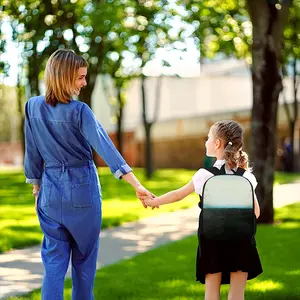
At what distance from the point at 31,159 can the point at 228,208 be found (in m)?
1.29

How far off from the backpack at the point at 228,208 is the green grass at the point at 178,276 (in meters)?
1.84

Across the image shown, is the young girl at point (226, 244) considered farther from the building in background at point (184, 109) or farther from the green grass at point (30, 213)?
the building in background at point (184, 109)

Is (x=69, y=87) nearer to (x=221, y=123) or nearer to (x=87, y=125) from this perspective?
(x=87, y=125)

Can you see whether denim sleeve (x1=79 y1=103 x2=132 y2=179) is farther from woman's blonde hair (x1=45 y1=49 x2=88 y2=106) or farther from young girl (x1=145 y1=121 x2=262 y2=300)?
young girl (x1=145 y1=121 x2=262 y2=300)

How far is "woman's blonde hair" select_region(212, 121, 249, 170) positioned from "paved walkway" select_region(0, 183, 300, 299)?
9.00 ft

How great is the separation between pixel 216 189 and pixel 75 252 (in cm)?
100

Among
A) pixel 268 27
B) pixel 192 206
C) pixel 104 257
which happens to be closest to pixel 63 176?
pixel 104 257

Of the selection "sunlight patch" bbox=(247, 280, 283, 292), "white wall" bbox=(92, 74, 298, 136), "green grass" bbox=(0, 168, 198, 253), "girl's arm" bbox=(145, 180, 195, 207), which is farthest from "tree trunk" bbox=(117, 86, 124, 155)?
"girl's arm" bbox=(145, 180, 195, 207)

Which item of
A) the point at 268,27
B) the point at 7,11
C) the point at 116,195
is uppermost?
the point at 7,11

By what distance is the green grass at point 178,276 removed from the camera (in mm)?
6012

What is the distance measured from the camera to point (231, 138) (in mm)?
4188

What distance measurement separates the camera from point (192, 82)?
52750mm

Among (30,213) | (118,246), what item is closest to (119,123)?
(30,213)

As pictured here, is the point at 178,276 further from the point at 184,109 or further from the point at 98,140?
the point at 184,109
